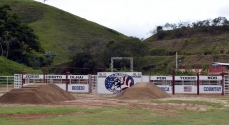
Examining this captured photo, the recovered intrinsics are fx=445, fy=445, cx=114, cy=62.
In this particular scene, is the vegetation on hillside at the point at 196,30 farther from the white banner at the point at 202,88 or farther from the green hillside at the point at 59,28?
the white banner at the point at 202,88

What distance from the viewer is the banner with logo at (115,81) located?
35.7m

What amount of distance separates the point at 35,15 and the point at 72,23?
11570mm

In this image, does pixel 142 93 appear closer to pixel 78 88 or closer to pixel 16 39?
pixel 78 88

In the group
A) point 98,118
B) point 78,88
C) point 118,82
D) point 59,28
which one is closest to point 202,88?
point 118,82

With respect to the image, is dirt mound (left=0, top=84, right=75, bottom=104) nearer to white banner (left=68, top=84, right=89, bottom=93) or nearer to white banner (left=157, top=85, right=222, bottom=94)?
white banner (left=68, top=84, right=89, bottom=93)

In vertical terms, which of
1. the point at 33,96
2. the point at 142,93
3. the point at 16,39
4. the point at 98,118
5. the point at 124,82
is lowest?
the point at 98,118

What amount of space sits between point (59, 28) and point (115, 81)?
3448 inches

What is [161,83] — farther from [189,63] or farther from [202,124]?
[189,63]

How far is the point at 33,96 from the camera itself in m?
25.1

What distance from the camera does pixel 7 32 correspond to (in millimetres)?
64500

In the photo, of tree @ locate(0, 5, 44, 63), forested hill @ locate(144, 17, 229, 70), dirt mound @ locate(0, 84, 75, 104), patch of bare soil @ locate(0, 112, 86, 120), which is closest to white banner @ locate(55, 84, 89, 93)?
dirt mound @ locate(0, 84, 75, 104)

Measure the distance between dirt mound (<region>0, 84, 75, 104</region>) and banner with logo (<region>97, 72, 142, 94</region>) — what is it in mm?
9244

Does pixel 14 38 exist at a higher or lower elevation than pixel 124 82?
higher

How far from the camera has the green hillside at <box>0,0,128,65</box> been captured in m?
107
